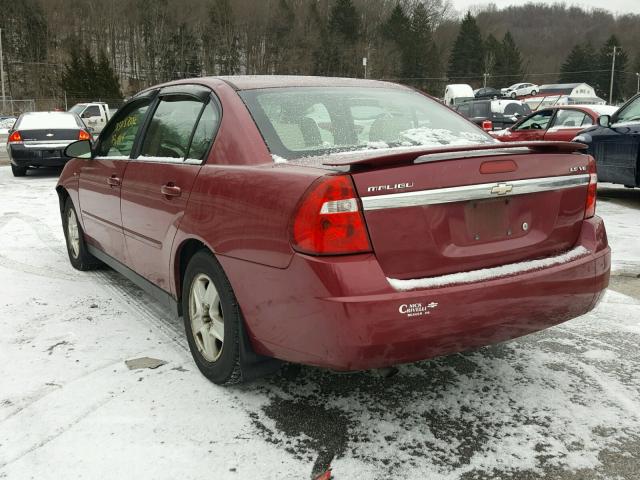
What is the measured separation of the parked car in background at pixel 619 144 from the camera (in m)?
8.09

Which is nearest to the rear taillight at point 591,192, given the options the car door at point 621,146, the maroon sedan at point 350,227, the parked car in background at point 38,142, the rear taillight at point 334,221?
the maroon sedan at point 350,227

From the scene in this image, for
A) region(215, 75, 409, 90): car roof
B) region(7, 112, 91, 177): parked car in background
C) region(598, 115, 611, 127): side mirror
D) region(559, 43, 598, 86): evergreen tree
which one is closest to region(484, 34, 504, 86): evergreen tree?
region(559, 43, 598, 86): evergreen tree

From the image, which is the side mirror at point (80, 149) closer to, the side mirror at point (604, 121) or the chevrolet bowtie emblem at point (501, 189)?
the chevrolet bowtie emblem at point (501, 189)

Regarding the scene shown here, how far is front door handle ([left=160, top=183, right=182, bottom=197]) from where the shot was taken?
313cm

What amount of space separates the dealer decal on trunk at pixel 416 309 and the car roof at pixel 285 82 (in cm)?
150

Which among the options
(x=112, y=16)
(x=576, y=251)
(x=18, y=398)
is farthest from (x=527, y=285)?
(x=112, y=16)

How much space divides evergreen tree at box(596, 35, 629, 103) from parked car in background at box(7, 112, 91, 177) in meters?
105

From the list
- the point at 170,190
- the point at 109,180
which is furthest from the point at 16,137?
the point at 170,190

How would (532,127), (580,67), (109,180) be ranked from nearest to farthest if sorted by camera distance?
1. (109,180)
2. (532,127)
3. (580,67)

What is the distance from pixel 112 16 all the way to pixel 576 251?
301ft

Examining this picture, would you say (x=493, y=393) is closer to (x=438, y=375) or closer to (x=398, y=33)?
(x=438, y=375)

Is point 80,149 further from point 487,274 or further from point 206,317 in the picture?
point 487,274

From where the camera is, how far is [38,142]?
1272cm

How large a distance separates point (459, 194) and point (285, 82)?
1.35 metres
